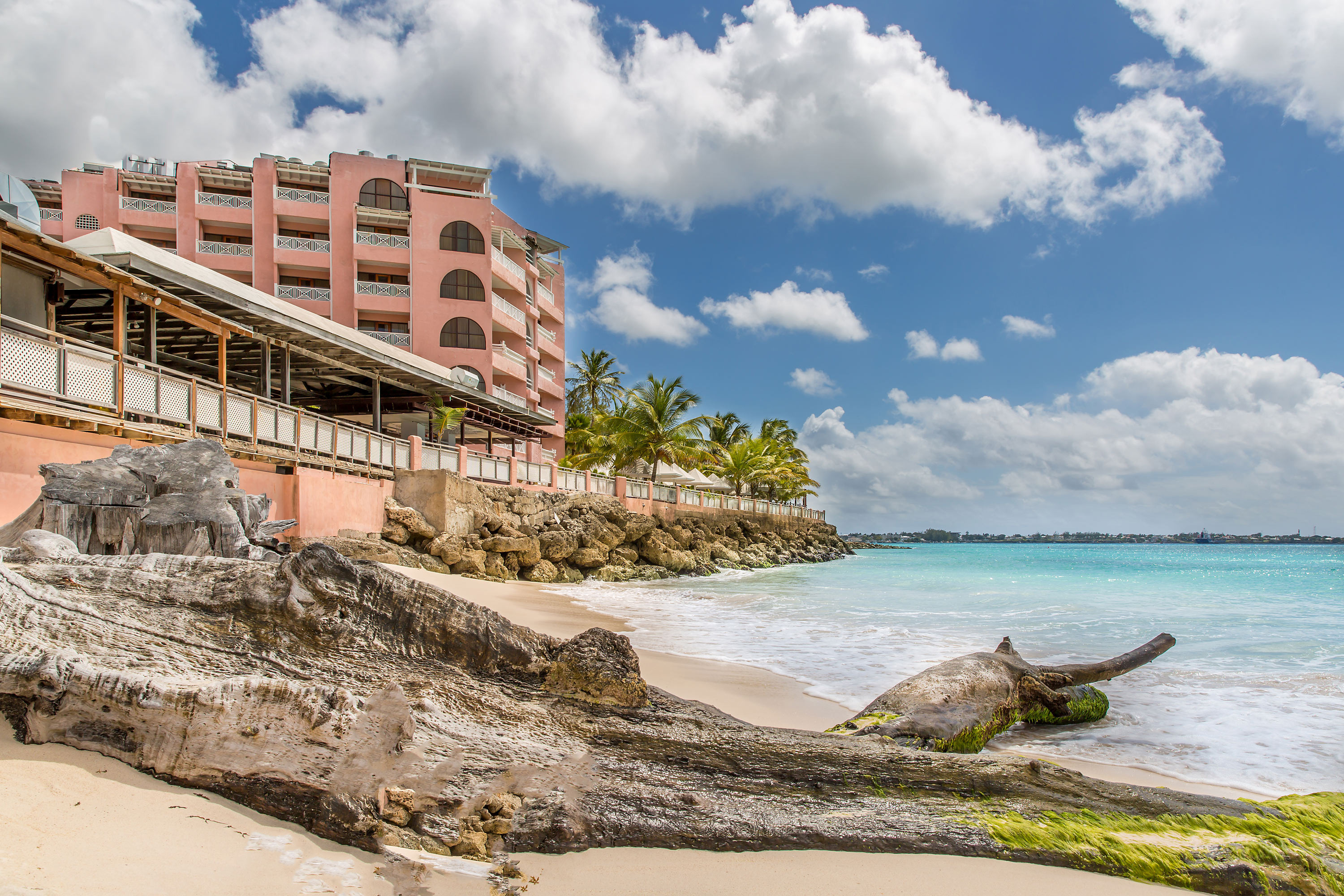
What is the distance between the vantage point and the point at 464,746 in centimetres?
276

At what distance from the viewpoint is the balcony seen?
2925 cm

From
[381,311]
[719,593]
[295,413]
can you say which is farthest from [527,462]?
[381,311]

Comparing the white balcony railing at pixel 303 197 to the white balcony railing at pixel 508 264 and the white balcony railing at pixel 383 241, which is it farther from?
the white balcony railing at pixel 508 264

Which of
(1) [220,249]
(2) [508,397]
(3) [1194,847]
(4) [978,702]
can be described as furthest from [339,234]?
(3) [1194,847]

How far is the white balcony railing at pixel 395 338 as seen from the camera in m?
29.2

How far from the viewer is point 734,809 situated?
2.76 metres

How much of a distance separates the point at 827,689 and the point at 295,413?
10456 mm

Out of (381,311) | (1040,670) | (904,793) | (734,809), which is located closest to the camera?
(734,809)

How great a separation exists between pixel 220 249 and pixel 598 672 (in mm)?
34640

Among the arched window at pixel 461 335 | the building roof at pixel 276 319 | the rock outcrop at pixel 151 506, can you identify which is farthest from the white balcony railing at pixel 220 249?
the rock outcrop at pixel 151 506

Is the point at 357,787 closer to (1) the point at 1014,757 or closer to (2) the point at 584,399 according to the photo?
(1) the point at 1014,757

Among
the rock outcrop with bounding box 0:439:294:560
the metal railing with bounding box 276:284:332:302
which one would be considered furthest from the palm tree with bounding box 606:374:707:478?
the rock outcrop with bounding box 0:439:294:560

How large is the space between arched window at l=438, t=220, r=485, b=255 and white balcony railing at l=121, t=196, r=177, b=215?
12.1 m

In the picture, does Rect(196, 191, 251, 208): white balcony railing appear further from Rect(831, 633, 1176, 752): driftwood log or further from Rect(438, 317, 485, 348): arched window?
Rect(831, 633, 1176, 752): driftwood log
